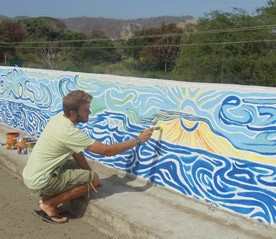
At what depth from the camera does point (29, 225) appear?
4879mm

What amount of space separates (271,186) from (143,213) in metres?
1.21

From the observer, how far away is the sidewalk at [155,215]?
401cm

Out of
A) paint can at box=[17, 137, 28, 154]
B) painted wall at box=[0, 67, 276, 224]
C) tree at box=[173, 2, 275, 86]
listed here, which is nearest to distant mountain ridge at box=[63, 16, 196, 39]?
tree at box=[173, 2, 275, 86]

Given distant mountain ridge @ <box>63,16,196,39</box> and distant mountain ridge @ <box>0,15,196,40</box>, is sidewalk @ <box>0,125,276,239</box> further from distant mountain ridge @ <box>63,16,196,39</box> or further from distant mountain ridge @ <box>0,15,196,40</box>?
distant mountain ridge @ <box>63,16,196,39</box>

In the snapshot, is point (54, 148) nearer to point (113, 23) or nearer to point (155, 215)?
point (155, 215)

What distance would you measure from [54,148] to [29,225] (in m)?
0.85

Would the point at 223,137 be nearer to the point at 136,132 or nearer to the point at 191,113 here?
the point at 191,113

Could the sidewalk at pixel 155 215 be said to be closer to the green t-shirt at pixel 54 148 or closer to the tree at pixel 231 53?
the green t-shirt at pixel 54 148

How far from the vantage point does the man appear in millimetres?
4582

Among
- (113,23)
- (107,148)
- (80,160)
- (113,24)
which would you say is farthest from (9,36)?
(113,23)

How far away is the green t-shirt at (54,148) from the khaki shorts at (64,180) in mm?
58

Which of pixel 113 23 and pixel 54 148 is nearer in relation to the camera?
pixel 54 148

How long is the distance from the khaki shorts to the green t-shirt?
0.19 ft

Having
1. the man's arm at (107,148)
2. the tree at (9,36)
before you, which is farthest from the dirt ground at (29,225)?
the tree at (9,36)
